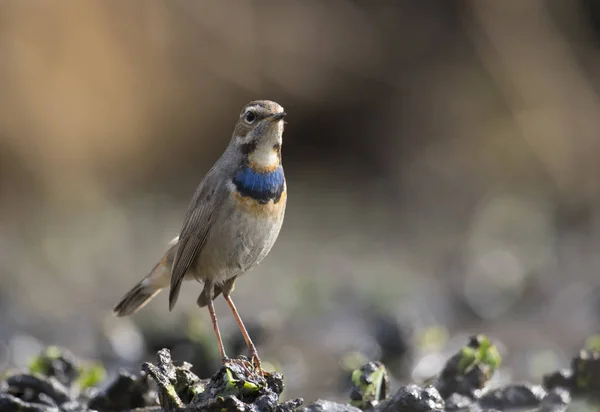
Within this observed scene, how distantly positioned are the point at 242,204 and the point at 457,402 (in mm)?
1581

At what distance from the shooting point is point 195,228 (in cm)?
606

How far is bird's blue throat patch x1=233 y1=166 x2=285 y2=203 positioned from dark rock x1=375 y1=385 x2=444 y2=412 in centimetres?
140

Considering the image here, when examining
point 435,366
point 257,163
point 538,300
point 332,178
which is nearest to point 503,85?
point 332,178

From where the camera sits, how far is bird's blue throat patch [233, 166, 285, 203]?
19.2 ft

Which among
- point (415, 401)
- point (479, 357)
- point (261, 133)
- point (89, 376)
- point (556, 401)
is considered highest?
point (261, 133)

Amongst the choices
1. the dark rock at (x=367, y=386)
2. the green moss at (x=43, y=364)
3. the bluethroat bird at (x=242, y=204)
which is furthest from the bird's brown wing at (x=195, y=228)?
the dark rock at (x=367, y=386)

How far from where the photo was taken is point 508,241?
11.3m

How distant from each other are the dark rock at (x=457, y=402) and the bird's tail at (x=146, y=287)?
190 centimetres

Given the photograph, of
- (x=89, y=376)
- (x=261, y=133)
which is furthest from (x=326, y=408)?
(x=89, y=376)

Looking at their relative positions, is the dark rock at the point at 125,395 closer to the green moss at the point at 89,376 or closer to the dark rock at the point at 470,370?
the green moss at the point at 89,376

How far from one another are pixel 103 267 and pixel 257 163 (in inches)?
245

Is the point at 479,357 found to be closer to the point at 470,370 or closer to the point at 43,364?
the point at 470,370

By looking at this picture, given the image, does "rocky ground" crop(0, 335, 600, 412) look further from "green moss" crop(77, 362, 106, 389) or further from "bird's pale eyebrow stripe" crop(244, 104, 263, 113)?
"bird's pale eyebrow stripe" crop(244, 104, 263, 113)

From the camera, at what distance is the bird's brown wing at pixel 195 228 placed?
235 inches
